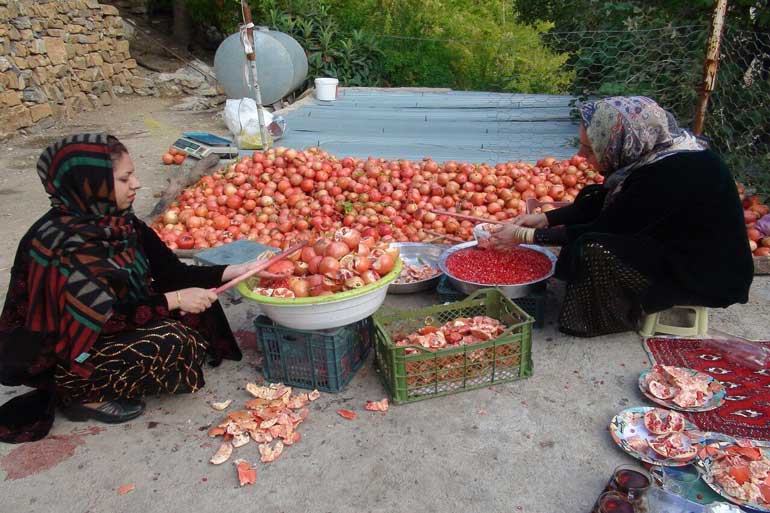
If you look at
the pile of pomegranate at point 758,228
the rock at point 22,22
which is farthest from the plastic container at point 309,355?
the rock at point 22,22

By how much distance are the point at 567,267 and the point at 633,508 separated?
4.43 ft

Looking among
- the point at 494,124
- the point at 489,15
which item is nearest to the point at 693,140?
the point at 494,124

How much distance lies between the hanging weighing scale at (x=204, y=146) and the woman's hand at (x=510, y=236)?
3.74 meters

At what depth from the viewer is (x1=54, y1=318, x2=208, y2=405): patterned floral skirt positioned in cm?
234

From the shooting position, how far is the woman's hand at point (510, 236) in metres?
2.99

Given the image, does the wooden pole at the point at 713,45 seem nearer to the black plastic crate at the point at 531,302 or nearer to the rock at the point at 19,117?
the black plastic crate at the point at 531,302

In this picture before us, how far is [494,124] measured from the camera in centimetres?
692

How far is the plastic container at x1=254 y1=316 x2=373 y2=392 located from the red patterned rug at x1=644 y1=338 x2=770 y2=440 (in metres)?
1.47

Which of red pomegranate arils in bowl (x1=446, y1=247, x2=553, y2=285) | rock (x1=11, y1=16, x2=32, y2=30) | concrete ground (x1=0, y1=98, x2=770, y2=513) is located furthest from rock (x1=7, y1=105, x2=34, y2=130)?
red pomegranate arils in bowl (x1=446, y1=247, x2=553, y2=285)

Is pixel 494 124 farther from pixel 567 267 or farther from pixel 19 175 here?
pixel 19 175

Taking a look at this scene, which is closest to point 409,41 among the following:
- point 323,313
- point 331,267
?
point 331,267

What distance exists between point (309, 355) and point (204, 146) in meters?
4.25

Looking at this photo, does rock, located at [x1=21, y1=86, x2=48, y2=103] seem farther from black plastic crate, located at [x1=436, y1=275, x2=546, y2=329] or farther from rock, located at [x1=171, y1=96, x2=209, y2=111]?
black plastic crate, located at [x1=436, y1=275, x2=546, y2=329]

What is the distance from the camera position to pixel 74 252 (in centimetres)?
214
